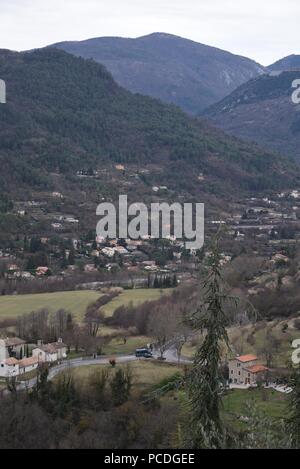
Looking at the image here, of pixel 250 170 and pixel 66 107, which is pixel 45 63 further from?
pixel 250 170

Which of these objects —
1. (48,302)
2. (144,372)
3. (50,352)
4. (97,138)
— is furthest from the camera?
(97,138)

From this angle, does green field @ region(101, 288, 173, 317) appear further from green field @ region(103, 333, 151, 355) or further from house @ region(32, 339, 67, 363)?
house @ region(32, 339, 67, 363)

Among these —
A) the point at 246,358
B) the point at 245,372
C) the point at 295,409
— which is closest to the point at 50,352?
the point at 246,358

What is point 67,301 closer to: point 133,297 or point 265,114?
point 133,297

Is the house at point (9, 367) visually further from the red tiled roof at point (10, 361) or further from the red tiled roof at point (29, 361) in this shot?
the red tiled roof at point (29, 361)

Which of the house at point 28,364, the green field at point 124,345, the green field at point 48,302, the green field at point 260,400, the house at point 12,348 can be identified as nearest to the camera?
the green field at point 260,400

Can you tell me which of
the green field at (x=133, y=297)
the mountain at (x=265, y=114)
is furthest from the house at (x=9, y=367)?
the mountain at (x=265, y=114)
